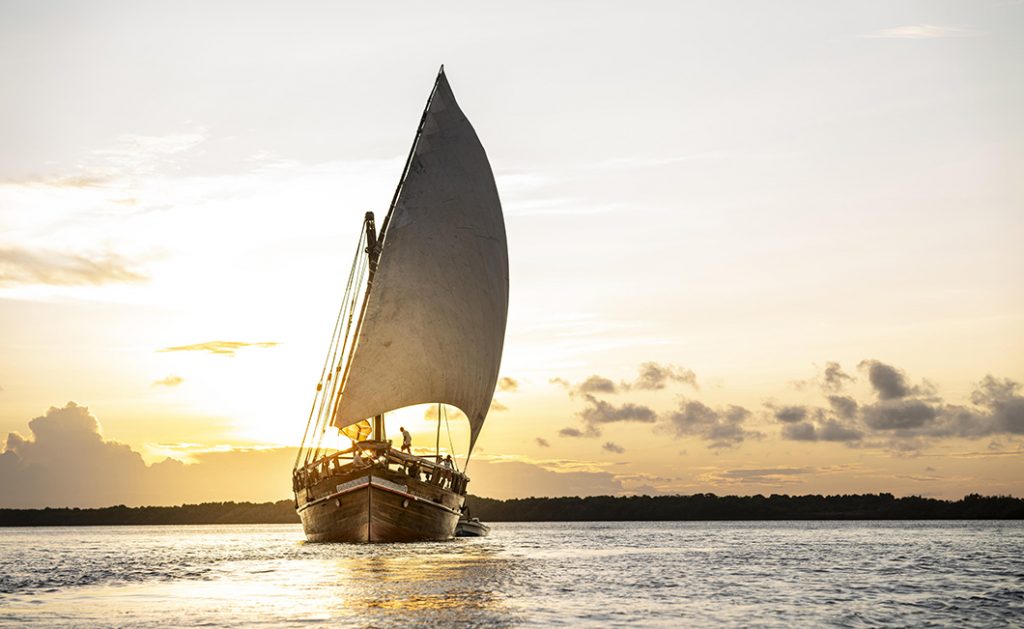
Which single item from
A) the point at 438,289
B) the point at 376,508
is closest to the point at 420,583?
the point at 376,508

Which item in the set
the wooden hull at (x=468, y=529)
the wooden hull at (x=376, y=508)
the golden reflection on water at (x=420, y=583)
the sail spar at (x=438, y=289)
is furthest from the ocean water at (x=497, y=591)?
the wooden hull at (x=468, y=529)

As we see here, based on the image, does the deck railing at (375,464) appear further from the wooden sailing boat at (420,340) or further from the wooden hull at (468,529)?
the wooden hull at (468,529)

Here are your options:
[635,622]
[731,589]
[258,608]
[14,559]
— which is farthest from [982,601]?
[14,559]

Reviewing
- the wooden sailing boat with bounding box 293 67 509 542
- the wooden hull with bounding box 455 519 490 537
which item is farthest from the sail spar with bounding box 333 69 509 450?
the wooden hull with bounding box 455 519 490 537

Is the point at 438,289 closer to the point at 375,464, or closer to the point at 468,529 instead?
the point at 375,464

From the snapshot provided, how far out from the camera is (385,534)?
161ft

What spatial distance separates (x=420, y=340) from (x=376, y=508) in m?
8.98

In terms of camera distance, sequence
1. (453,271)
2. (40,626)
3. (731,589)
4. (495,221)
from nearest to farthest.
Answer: (40,626) → (731,589) → (453,271) → (495,221)

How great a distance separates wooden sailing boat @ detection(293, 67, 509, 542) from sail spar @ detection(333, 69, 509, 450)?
0.19ft

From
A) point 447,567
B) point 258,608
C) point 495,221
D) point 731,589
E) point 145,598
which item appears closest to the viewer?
point 258,608

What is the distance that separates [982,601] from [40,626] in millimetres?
24588

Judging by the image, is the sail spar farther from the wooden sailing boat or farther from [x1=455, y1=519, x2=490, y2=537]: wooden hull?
[x1=455, y1=519, x2=490, y2=537]: wooden hull

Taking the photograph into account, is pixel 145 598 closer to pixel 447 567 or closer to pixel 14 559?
pixel 447 567

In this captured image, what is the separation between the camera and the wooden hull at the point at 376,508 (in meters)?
48.6
